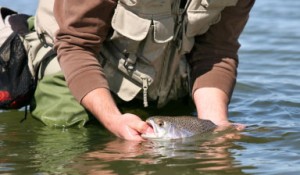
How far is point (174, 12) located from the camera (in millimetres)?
5301

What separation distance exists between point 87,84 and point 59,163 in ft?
1.81

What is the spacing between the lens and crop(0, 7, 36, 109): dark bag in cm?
571

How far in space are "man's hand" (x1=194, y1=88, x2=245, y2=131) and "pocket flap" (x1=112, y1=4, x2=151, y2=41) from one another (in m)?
0.54

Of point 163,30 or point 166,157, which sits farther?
point 163,30

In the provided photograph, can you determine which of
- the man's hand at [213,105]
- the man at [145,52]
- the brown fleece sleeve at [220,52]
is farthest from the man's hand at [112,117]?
the brown fleece sleeve at [220,52]

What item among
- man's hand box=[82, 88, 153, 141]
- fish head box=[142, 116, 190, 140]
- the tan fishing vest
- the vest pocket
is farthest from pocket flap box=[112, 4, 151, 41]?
fish head box=[142, 116, 190, 140]

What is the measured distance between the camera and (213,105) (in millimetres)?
5398

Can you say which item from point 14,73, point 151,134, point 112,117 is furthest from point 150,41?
point 14,73

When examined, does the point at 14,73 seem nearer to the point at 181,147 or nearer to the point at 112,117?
the point at 112,117

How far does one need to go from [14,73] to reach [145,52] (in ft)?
3.08

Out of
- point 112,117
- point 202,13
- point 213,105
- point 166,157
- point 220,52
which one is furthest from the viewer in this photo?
point 220,52

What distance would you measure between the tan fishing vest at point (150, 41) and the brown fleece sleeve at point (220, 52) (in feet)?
0.33

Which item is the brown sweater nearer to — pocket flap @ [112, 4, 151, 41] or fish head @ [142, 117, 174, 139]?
pocket flap @ [112, 4, 151, 41]

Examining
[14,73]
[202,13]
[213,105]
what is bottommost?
[213,105]
